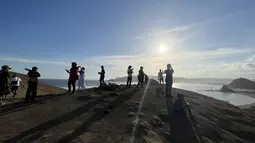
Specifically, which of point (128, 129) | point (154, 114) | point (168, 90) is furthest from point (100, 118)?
point (168, 90)

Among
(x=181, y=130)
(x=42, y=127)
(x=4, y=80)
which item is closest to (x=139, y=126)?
(x=181, y=130)

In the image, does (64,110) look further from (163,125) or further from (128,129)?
(163,125)

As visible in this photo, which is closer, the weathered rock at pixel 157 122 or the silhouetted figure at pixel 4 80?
the weathered rock at pixel 157 122

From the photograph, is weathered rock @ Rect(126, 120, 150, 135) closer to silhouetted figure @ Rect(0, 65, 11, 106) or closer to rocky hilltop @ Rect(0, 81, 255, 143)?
rocky hilltop @ Rect(0, 81, 255, 143)

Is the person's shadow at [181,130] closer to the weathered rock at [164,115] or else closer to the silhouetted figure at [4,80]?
the weathered rock at [164,115]

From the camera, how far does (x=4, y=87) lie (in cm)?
1231

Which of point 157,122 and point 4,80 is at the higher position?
point 4,80

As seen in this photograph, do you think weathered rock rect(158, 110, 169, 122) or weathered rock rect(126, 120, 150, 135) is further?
weathered rock rect(158, 110, 169, 122)

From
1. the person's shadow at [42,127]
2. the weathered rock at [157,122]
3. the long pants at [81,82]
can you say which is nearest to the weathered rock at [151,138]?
the weathered rock at [157,122]

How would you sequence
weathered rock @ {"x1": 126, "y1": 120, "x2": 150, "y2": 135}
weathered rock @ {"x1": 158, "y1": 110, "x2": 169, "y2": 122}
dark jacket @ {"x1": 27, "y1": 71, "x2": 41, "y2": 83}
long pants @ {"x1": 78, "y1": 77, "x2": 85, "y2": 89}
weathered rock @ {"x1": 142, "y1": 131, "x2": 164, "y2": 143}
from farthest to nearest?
long pants @ {"x1": 78, "y1": 77, "x2": 85, "y2": 89}, dark jacket @ {"x1": 27, "y1": 71, "x2": 41, "y2": 83}, weathered rock @ {"x1": 158, "y1": 110, "x2": 169, "y2": 122}, weathered rock @ {"x1": 126, "y1": 120, "x2": 150, "y2": 135}, weathered rock @ {"x1": 142, "y1": 131, "x2": 164, "y2": 143}

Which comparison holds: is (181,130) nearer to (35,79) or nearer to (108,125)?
(108,125)

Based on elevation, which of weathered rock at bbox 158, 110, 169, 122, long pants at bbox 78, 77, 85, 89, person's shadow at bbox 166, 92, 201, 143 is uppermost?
long pants at bbox 78, 77, 85, 89

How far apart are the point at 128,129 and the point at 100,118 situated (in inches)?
76.7

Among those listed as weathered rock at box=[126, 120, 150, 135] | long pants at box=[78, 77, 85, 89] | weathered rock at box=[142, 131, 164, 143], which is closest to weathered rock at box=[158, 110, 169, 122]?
weathered rock at box=[126, 120, 150, 135]
